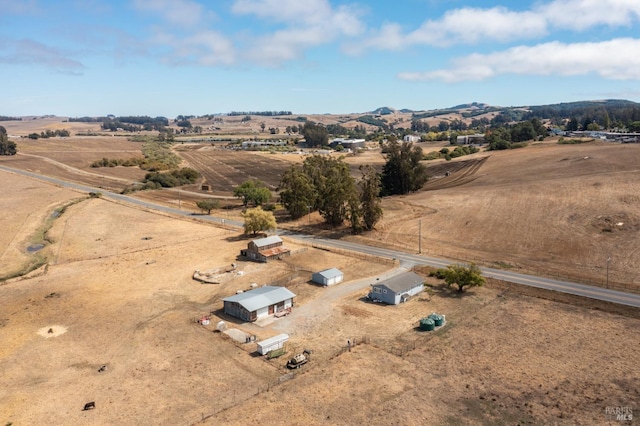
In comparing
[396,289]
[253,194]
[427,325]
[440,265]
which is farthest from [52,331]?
[253,194]

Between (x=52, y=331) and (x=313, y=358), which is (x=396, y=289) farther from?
(x=52, y=331)

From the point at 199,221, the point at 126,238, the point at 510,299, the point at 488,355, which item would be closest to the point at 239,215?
the point at 199,221

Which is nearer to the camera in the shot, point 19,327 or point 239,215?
point 19,327

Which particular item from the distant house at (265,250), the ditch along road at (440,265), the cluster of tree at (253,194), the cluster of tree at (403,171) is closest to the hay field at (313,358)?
the ditch along road at (440,265)

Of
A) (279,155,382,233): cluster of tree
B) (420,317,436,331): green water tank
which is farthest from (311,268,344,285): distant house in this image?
(279,155,382,233): cluster of tree

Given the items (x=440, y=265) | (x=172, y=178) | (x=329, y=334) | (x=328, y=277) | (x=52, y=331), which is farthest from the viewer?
(x=172, y=178)

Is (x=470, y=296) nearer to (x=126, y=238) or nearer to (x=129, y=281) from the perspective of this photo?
(x=129, y=281)

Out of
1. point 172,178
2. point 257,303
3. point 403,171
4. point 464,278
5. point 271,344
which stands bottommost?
point 271,344
